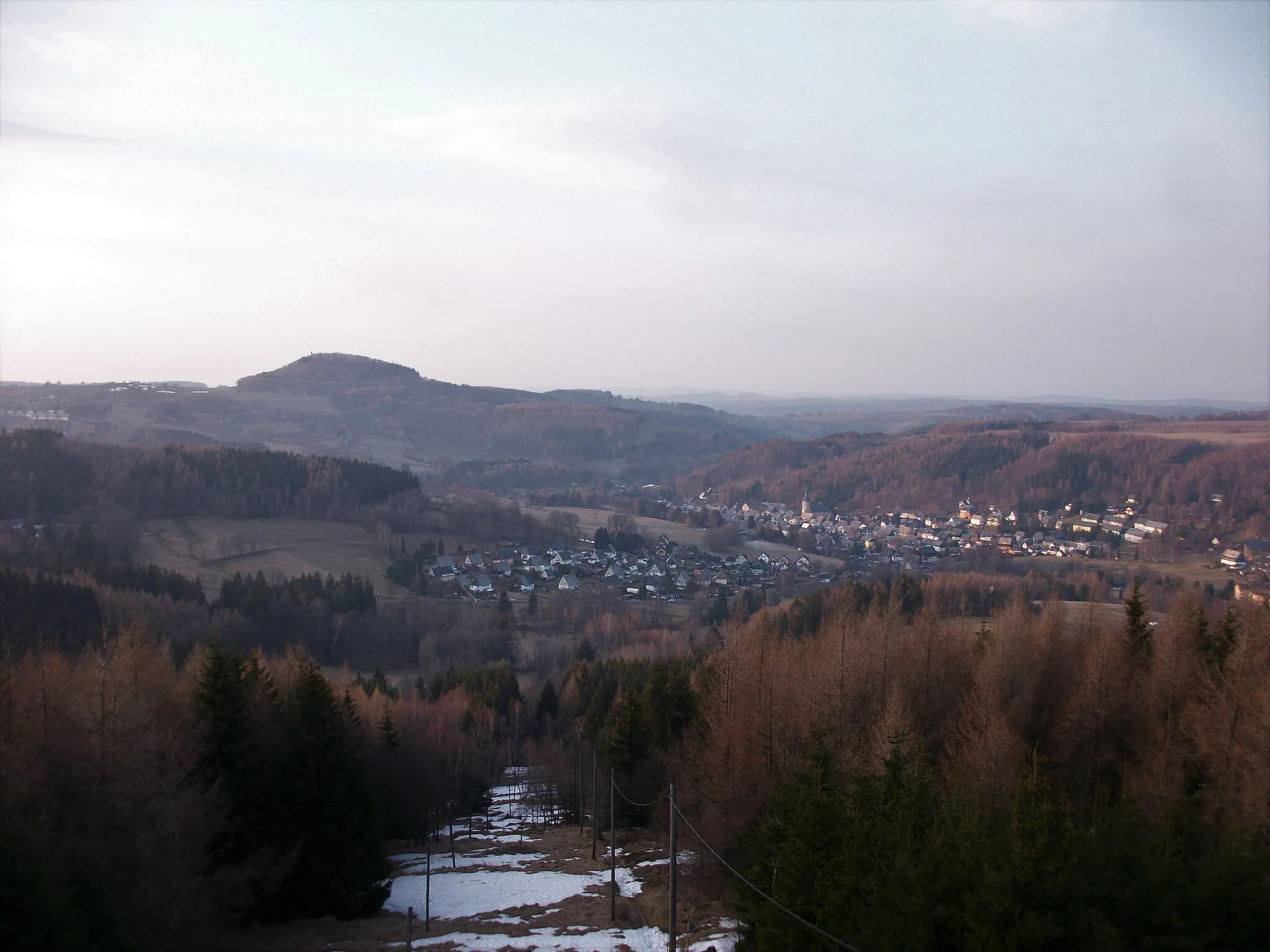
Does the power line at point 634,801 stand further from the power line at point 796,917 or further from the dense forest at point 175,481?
the dense forest at point 175,481

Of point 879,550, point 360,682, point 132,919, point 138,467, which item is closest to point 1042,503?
point 879,550

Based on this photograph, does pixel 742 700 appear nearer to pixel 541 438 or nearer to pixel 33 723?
pixel 33 723

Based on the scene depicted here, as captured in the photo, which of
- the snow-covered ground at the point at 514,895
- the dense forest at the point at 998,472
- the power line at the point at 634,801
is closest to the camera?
the snow-covered ground at the point at 514,895

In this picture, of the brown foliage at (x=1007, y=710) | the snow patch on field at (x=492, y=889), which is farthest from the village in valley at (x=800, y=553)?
the snow patch on field at (x=492, y=889)

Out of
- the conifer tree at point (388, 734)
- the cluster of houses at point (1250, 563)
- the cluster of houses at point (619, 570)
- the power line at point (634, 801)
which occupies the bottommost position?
the cluster of houses at point (619, 570)

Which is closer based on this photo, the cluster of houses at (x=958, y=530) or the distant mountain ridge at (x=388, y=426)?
the cluster of houses at (x=958, y=530)

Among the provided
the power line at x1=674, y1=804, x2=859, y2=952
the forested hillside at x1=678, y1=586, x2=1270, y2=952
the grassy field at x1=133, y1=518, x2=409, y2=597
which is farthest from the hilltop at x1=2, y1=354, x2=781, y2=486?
the power line at x1=674, y1=804, x2=859, y2=952

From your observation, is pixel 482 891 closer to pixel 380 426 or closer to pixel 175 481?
pixel 175 481

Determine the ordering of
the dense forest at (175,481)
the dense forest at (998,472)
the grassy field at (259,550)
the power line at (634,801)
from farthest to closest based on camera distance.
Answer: the dense forest at (998,472)
the dense forest at (175,481)
the grassy field at (259,550)
the power line at (634,801)
